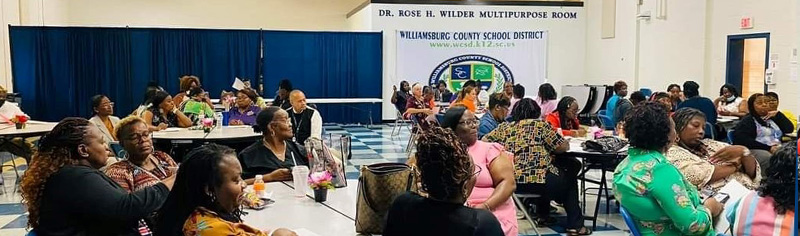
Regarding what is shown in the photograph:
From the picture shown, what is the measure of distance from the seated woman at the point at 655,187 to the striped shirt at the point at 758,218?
154 mm

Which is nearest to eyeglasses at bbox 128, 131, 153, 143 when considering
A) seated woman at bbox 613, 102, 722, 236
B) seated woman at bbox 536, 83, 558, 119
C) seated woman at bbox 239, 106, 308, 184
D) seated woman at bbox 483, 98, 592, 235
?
seated woman at bbox 239, 106, 308, 184

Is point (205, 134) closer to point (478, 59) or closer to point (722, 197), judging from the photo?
point (722, 197)

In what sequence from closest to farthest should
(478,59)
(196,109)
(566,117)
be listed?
(566,117)
(196,109)
(478,59)

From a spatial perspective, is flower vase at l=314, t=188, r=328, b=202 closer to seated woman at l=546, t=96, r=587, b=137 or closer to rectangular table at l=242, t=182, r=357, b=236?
rectangular table at l=242, t=182, r=357, b=236

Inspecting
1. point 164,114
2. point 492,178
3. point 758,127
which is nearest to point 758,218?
point 492,178


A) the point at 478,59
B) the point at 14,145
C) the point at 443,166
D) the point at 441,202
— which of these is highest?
the point at 478,59

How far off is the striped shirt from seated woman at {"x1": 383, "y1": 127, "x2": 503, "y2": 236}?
0.99 metres

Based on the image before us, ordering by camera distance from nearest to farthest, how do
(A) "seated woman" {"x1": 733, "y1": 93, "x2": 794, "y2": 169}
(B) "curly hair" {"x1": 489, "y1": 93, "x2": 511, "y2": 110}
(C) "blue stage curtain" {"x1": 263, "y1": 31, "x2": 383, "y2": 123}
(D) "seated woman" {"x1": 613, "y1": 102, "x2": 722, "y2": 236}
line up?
(D) "seated woman" {"x1": 613, "y1": 102, "x2": 722, "y2": 236} → (A) "seated woman" {"x1": 733, "y1": 93, "x2": 794, "y2": 169} → (B) "curly hair" {"x1": 489, "y1": 93, "x2": 511, "y2": 110} → (C) "blue stage curtain" {"x1": 263, "y1": 31, "x2": 383, "y2": 123}

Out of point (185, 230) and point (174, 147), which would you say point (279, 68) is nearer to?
point (174, 147)

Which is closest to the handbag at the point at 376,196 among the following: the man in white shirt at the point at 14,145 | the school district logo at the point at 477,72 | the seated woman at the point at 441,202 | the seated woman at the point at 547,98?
the seated woman at the point at 441,202

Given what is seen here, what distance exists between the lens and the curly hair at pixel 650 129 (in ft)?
8.70

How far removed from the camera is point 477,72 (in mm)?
14578

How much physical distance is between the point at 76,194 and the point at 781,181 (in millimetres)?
2317

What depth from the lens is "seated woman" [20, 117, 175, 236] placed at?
229 centimetres
